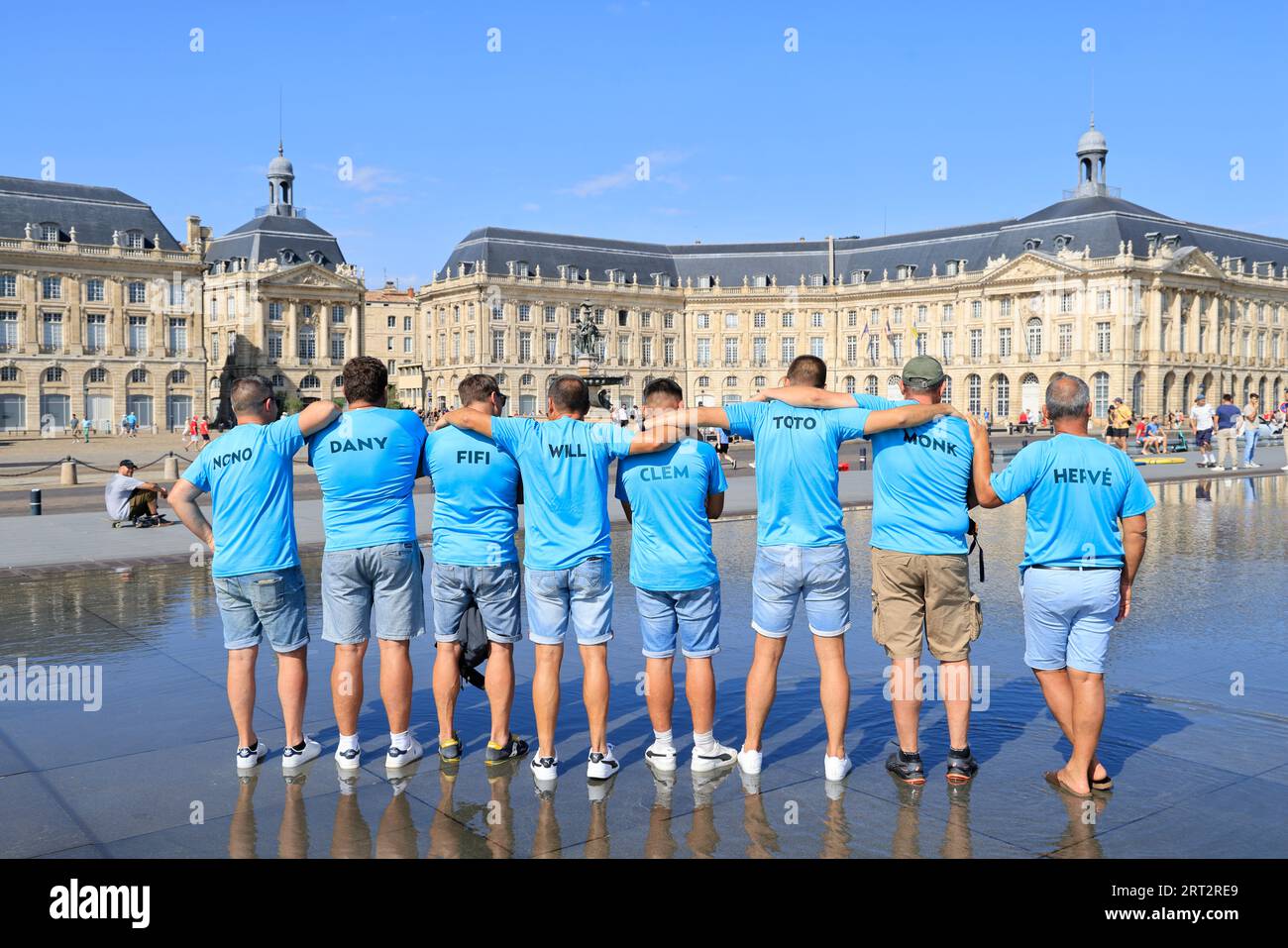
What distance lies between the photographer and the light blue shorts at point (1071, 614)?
521cm

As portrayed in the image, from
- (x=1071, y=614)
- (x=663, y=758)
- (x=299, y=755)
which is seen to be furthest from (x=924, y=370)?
(x=299, y=755)

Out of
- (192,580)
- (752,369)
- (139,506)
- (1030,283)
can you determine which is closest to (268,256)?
(752,369)

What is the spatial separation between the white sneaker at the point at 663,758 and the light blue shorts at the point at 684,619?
1.51ft

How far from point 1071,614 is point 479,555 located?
2.89 m

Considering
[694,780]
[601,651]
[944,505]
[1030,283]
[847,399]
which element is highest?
[1030,283]

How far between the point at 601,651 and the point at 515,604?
0.55m

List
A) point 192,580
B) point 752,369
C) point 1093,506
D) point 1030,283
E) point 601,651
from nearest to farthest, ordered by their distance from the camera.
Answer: point 1093,506, point 601,651, point 192,580, point 1030,283, point 752,369

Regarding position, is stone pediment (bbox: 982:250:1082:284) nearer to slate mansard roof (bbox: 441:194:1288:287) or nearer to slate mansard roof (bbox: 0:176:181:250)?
slate mansard roof (bbox: 441:194:1288:287)

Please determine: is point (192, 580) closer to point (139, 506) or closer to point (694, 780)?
point (139, 506)

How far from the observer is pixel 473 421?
567cm

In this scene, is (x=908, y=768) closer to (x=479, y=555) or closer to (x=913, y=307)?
(x=479, y=555)

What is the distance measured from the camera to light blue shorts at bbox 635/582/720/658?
Result: 18.2 feet

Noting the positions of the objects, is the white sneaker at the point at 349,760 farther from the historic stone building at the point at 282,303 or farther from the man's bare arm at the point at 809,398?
the historic stone building at the point at 282,303

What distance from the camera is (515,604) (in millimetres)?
5832
